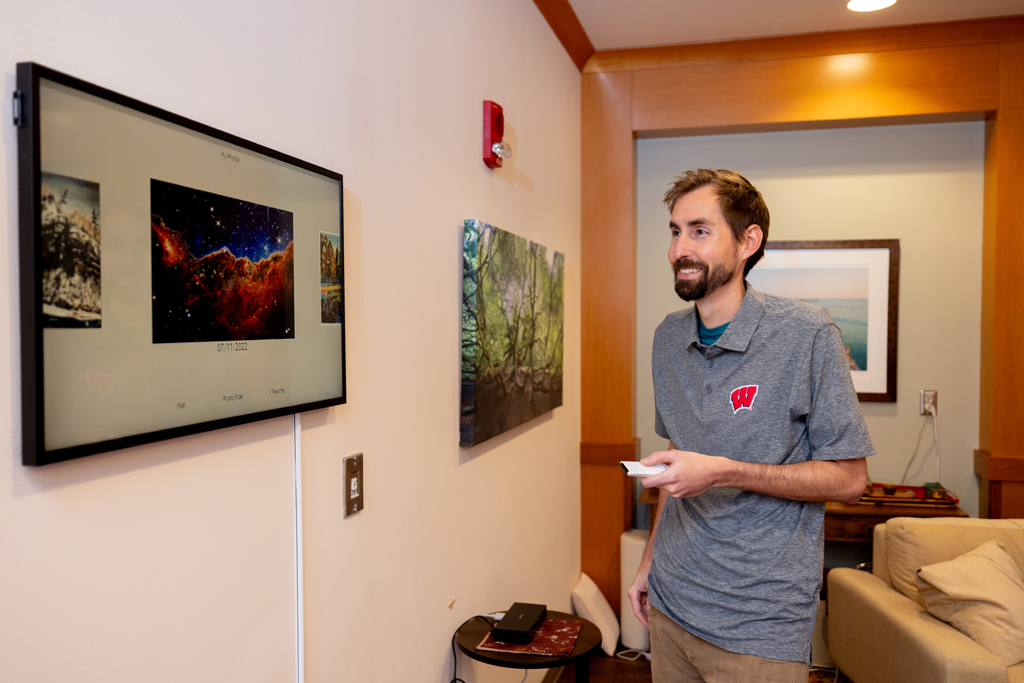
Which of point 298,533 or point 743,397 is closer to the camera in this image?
point 298,533

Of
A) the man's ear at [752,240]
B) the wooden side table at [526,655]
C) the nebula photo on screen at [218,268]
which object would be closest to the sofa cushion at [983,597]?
the wooden side table at [526,655]

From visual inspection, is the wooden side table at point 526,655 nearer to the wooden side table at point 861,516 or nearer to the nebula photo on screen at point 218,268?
the nebula photo on screen at point 218,268

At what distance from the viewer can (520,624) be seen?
214cm

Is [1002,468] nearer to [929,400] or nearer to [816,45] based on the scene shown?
[929,400]

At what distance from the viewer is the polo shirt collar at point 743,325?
1735mm

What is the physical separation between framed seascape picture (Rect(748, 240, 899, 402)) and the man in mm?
2269

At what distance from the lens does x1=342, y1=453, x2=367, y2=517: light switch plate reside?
1534mm

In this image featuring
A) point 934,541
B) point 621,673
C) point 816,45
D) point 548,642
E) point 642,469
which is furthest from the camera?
point 816,45

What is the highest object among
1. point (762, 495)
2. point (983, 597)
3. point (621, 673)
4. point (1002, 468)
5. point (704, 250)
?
point (704, 250)

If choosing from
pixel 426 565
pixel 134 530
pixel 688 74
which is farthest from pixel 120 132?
pixel 688 74

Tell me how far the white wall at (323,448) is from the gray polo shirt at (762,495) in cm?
71

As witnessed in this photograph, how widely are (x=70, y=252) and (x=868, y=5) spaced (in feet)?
11.5

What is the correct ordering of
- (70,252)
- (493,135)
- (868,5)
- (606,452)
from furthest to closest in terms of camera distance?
(606,452), (868,5), (493,135), (70,252)

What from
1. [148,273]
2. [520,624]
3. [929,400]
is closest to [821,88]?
[929,400]
